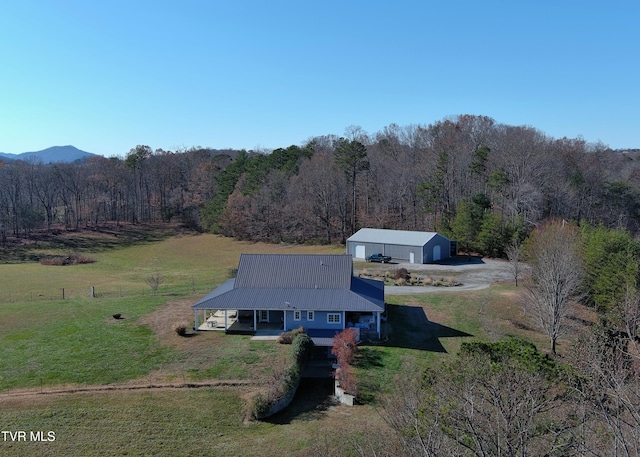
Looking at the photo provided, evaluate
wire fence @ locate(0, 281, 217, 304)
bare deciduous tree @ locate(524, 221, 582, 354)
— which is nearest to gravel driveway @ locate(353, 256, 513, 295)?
bare deciduous tree @ locate(524, 221, 582, 354)

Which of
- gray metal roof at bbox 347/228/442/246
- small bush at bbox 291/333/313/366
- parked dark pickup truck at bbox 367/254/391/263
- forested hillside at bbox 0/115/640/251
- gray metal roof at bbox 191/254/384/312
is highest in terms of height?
forested hillside at bbox 0/115/640/251

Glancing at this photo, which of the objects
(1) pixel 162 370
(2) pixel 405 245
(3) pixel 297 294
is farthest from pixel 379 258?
(1) pixel 162 370

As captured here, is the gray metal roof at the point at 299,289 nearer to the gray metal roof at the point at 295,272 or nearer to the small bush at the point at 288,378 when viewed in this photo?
the gray metal roof at the point at 295,272

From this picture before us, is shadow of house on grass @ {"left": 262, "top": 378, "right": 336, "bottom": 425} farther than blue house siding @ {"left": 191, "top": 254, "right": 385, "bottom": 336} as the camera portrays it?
No

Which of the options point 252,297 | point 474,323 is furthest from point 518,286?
point 252,297

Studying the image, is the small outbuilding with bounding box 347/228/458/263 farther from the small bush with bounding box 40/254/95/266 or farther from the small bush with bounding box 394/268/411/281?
the small bush with bounding box 40/254/95/266

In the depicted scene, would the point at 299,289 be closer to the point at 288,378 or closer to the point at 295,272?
the point at 295,272
